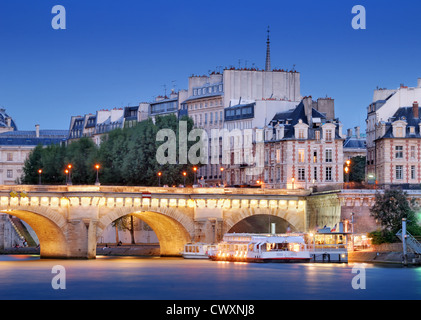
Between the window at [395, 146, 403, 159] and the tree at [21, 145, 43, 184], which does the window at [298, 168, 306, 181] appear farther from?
the tree at [21, 145, 43, 184]

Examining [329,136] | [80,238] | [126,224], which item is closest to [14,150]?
[126,224]

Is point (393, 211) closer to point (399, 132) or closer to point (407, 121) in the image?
point (399, 132)

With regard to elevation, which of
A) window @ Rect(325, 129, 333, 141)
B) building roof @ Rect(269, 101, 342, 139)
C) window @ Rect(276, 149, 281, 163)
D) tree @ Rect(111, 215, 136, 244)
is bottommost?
tree @ Rect(111, 215, 136, 244)

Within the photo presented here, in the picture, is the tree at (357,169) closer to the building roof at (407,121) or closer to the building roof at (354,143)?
the building roof at (354,143)

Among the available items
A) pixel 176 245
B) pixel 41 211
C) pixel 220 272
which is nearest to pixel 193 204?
pixel 176 245

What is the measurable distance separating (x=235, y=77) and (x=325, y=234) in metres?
40.3

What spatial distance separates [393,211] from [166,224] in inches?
880

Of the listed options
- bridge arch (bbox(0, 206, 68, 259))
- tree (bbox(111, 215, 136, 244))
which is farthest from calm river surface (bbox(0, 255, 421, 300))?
tree (bbox(111, 215, 136, 244))

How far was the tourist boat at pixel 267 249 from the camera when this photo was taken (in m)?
97.9

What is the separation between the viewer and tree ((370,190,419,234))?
326 feet

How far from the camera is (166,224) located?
367 ft
